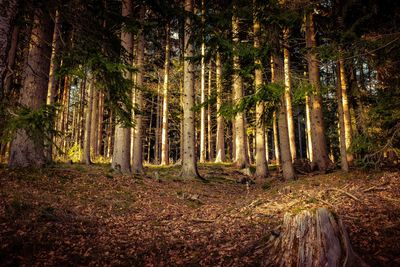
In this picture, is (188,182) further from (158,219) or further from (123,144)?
(158,219)

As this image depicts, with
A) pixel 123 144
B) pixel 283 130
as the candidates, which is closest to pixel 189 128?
pixel 123 144

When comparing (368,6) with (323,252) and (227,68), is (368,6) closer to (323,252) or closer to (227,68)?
(227,68)

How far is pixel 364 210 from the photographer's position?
20.8ft

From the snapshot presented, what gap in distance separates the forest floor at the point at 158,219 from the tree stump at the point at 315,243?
0.51 m

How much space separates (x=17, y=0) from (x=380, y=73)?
1395 centimetres

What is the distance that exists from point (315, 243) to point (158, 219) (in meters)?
5.07

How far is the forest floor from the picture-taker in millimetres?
4887

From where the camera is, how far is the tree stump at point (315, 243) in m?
3.86

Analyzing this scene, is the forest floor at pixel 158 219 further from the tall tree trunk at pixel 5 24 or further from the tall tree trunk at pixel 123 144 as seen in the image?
the tall tree trunk at pixel 5 24

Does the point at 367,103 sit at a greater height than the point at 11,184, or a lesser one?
greater

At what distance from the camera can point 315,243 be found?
12.9 ft

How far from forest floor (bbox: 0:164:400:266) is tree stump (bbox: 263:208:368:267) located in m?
0.51

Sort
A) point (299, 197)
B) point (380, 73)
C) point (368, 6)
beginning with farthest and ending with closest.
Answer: point (380, 73) → point (368, 6) → point (299, 197)

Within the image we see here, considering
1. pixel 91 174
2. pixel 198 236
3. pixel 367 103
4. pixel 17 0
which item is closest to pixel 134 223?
pixel 198 236
